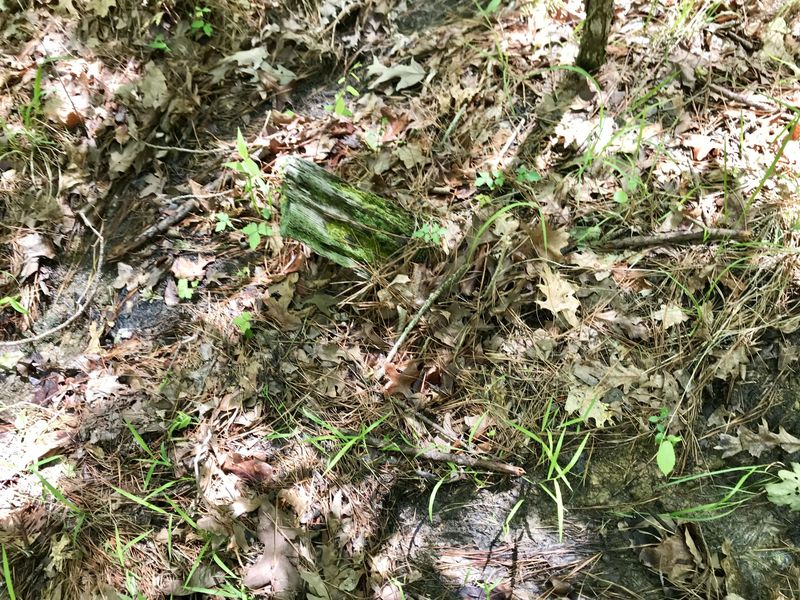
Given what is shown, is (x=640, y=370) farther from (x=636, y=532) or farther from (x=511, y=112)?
(x=511, y=112)

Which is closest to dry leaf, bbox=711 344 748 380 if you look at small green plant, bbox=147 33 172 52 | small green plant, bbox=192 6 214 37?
small green plant, bbox=192 6 214 37

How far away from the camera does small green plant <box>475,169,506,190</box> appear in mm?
2549

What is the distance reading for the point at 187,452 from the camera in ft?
7.57

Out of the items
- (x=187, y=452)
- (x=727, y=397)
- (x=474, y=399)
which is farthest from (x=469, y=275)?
(x=187, y=452)

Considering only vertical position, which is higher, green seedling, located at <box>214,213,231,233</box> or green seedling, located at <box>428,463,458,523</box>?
green seedling, located at <box>214,213,231,233</box>

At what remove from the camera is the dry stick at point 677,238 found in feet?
7.41

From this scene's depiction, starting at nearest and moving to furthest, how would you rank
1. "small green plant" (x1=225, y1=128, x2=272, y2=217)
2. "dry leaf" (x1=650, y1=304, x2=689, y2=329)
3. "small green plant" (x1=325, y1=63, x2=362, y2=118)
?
1. "dry leaf" (x1=650, y1=304, x2=689, y2=329)
2. "small green plant" (x1=225, y1=128, x2=272, y2=217)
3. "small green plant" (x1=325, y1=63, x2=362, y2=118)

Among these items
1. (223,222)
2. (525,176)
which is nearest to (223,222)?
(223,222)

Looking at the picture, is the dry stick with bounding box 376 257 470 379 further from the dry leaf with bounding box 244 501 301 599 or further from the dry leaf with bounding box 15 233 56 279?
the dry leaf with bounding box 15 233 56 279

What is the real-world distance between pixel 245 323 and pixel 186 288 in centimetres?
47

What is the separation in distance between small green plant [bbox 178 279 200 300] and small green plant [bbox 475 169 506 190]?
1612 mm

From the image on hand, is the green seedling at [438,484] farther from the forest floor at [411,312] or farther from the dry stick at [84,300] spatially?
the dry stick at [84,300]

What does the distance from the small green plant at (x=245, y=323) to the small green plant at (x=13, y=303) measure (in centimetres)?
127

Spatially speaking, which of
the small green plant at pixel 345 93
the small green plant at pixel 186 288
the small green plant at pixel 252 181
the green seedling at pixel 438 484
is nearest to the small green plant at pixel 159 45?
the small green plant at pixel 252 181
